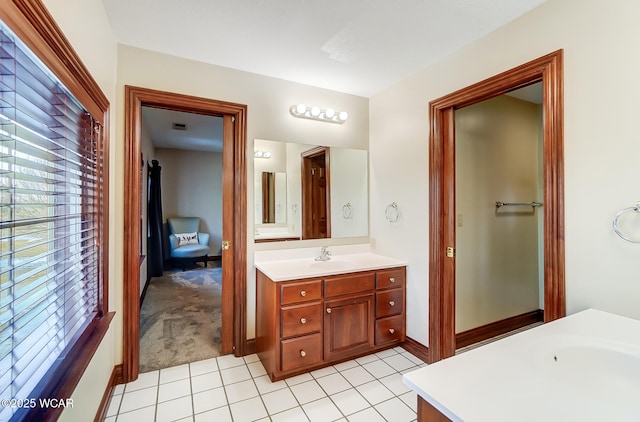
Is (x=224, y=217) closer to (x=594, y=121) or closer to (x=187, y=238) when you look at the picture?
(x=594, y=121)

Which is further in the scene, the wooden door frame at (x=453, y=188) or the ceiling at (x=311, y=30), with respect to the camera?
the ceiling at (x=311, y=30)

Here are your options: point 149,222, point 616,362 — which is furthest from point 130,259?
point 149,222

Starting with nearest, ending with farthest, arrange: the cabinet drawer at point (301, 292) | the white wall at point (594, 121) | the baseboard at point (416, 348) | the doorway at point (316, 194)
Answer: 1. the white wall at point (594, 121)
2. the cabinet drawer at point (301, 292)
3. the baseboard at point (416, 348)
4. the doorway at point (316, 194)

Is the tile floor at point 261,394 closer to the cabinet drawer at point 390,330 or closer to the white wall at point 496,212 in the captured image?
the cabinet drawer at point 390,330

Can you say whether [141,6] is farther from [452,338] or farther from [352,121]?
[452,338]

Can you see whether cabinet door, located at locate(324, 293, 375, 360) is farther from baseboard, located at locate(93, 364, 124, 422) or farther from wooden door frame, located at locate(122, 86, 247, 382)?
baseboard, located at locate(93, 364, 124, 422)

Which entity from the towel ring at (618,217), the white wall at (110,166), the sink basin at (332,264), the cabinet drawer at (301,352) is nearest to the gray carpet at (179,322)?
the white wall at (110,166)

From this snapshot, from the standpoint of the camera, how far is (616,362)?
100cm

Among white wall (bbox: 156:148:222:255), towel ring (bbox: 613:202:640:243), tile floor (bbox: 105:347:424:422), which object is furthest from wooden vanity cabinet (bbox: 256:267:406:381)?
white wall (bbox: 156:148:222:255)

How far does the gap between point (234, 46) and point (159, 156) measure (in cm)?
477

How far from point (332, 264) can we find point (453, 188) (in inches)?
46.5

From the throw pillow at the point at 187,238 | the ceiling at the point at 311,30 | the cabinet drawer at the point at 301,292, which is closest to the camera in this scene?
the ceiling at the point at 311,30

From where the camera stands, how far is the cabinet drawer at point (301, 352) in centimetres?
208

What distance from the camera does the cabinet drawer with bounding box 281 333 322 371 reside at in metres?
2.08
